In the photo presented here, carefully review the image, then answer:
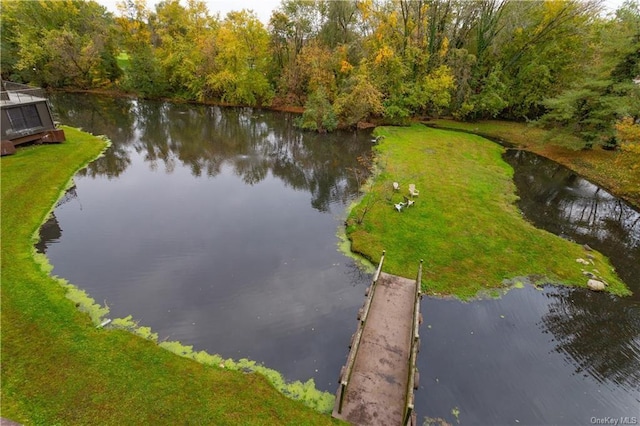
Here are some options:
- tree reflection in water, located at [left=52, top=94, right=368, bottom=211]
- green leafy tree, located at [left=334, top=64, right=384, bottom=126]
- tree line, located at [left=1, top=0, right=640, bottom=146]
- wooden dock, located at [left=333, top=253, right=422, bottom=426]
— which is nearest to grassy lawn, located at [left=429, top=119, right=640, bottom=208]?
tree line, located at [left=1, top=0, right=640, bottom=146]

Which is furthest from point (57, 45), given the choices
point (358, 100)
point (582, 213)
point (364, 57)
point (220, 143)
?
point (582, 213)

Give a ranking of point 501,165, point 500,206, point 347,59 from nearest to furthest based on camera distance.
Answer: point 500,206, point 501,165, point 347,59

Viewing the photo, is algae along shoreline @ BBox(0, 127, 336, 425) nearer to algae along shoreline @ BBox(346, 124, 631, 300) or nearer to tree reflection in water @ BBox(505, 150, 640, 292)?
algae along shoreline @ BBox(346, 124, 631, 300)

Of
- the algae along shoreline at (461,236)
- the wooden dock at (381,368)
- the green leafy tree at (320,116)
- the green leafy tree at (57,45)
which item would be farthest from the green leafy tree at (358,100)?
the green leafy tree at (57,45)

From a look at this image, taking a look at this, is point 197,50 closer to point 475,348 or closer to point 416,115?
point 416,115

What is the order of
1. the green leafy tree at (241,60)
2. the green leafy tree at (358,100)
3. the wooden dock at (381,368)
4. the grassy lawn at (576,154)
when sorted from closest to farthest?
the wooden dock at (381,368), the grassy lawn at (576,154), the green leafy tree at (358,100), the green leafy tree at (241,60)

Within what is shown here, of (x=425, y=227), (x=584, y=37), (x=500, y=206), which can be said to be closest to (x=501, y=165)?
(x=500, y=206)

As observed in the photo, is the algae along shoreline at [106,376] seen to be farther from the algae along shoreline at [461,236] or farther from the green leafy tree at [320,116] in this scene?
the green leafy tree at [320,116]
